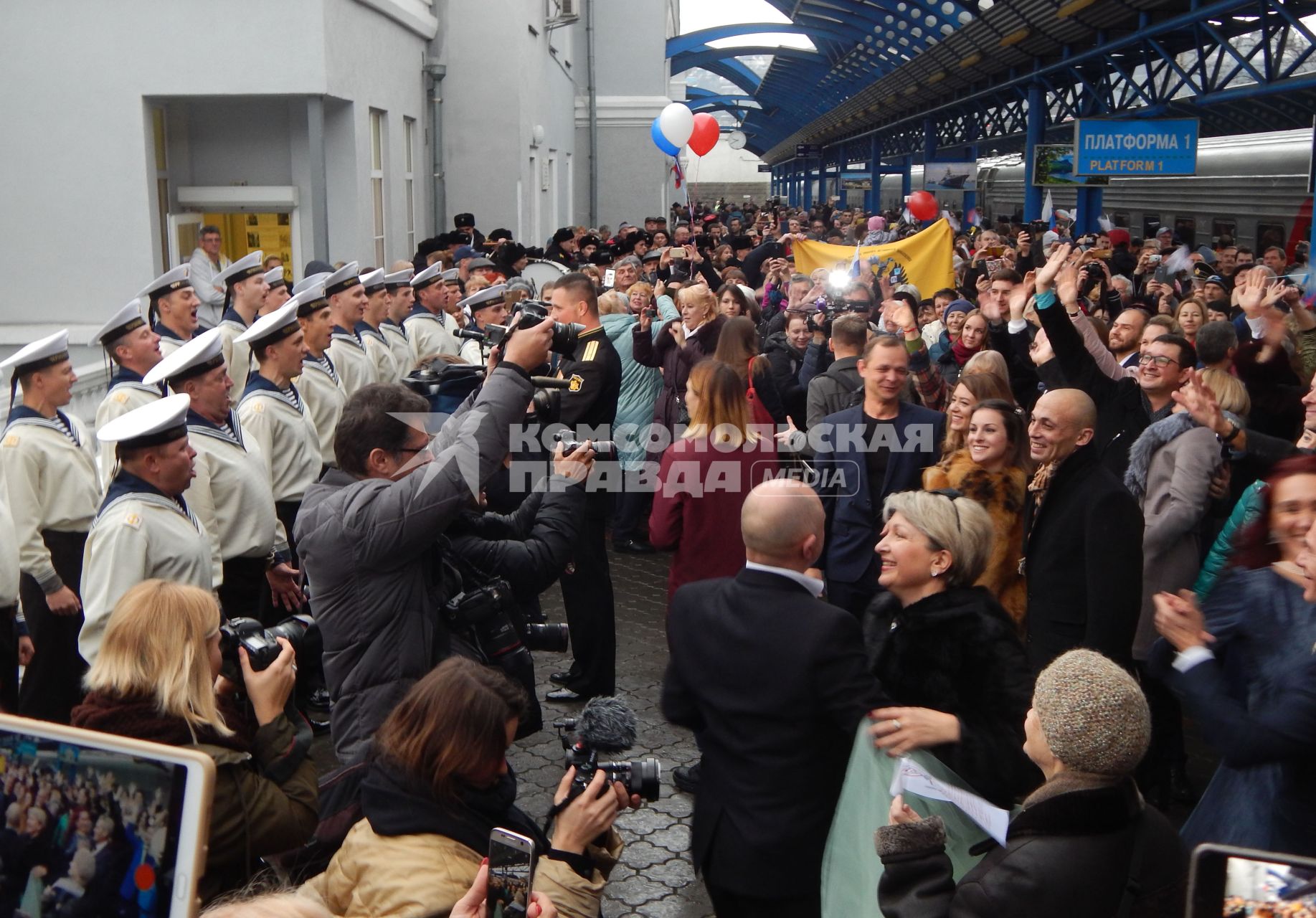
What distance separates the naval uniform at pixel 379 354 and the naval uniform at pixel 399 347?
0.18m

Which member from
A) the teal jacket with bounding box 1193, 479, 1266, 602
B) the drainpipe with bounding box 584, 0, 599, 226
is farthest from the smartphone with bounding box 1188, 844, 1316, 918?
the drainpipe with bounding box 584, 0, 599, 226

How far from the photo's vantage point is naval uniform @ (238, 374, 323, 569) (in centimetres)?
563

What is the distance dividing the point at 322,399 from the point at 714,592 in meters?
3.95

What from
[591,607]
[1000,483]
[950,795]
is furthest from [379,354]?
[950,795]

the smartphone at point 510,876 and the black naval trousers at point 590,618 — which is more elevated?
the smartphone at point 510,876

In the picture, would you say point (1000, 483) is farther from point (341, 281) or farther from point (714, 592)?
point (341, 281)

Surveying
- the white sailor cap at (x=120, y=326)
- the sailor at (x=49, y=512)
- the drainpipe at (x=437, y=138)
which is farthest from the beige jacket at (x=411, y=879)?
the drainpipe at (x=437, y=138)

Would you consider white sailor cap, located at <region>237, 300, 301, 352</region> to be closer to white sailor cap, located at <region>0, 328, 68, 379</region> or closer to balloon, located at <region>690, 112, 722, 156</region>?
white sailor cap, located at <region>0, 328, 68, 379</region>

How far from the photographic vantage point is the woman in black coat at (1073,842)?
2369 mm

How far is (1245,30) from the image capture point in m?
14.5

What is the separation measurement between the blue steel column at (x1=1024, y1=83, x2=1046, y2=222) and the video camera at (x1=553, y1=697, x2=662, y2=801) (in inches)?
698

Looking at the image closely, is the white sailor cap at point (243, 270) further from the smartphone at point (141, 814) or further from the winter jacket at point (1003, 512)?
the smartphone at point (141, 814)

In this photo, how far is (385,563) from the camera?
344 centimetres

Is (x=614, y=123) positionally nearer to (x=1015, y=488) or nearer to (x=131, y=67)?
(x=131, y=67)
